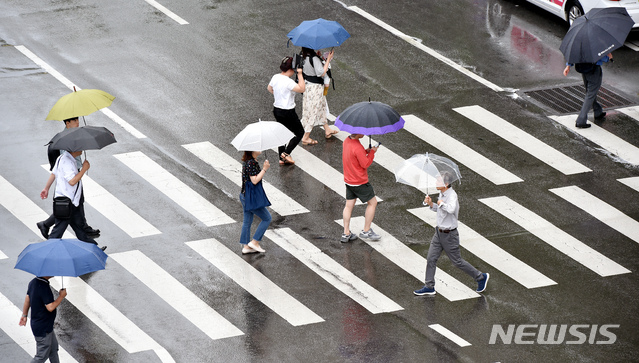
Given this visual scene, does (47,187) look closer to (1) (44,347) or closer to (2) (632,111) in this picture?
(1) (44,347)

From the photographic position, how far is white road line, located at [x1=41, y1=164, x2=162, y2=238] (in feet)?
44.3

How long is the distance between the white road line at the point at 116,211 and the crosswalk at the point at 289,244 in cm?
2

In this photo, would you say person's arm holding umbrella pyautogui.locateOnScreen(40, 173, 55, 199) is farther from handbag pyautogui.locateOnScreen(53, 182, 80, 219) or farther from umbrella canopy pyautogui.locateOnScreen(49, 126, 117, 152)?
umbrella canopy pyautogui.locateOnScreen(49, 126, 117, 152)

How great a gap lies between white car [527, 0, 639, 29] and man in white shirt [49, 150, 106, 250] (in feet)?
38.7

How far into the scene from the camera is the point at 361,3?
21562 millimetres

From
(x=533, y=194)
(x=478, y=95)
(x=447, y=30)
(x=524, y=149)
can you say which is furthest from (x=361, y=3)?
(x=533, y=194)

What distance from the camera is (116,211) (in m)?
13.9

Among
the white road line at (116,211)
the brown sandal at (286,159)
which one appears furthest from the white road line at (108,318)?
the brown sandal at (286,159)

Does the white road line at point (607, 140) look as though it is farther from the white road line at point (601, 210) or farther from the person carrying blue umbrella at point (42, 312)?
the person carrying blue umbrella at point (42, 312)

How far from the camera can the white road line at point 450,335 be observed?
11.2m

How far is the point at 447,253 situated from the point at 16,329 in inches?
221

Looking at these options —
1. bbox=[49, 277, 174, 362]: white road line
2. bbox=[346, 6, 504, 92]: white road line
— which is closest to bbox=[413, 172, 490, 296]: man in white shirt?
bbox=[49, 277, 174, 362]: white road line

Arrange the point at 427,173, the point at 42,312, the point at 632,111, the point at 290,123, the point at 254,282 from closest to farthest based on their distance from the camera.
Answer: the point at 42,312
the point at 427,173
the point at 254,282
the point at 290,123
the point at 632,111

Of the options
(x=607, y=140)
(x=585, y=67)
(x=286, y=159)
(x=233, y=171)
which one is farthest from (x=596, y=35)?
(x=233, y=171)
